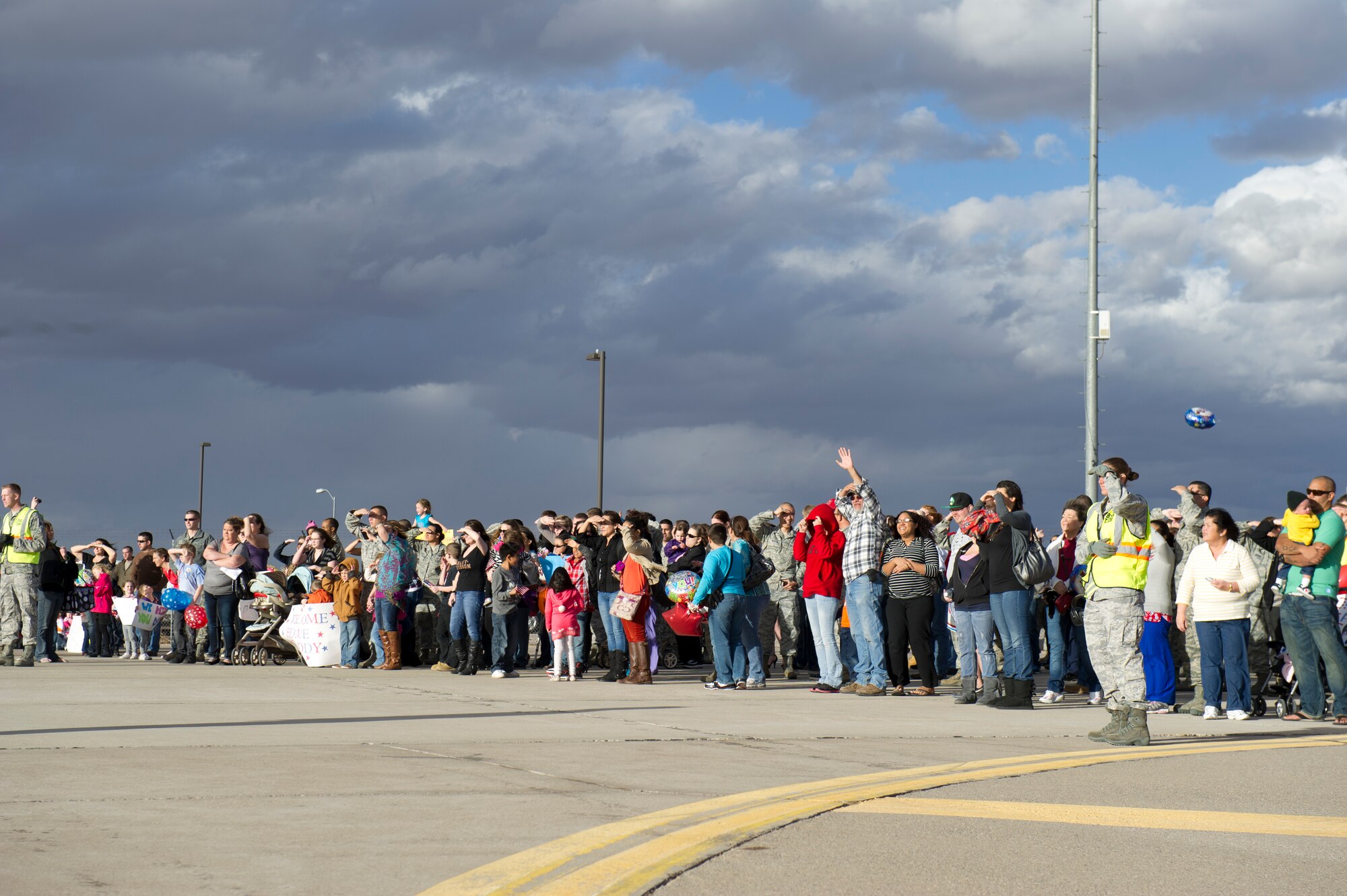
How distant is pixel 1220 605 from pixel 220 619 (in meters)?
13.4

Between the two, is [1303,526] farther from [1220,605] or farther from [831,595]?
[831,595]

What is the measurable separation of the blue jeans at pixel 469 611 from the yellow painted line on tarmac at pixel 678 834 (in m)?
9.60

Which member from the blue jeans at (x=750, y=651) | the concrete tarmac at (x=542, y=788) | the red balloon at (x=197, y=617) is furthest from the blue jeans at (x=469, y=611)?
the red balloon at (x=197, y=617)

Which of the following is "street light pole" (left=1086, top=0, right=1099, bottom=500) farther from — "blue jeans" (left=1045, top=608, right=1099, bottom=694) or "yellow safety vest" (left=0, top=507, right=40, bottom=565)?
"yellow safety vest" (left=0, top=507, right=40, bottom=565)

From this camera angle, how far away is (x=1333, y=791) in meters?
8.37

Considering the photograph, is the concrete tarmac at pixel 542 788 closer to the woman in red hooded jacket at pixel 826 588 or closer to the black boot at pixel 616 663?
the woman in red hooded jacket at pixel 826 588

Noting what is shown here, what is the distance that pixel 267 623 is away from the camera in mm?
20266

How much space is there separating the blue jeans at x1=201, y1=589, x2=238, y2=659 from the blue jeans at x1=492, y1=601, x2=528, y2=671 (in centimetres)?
410

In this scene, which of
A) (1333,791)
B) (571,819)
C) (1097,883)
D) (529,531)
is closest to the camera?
(1097,883)

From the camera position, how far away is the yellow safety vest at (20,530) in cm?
1783

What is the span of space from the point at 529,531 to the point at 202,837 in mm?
13146

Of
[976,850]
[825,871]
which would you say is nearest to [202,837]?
[825,871]

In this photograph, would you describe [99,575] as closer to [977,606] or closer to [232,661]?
[232,661]

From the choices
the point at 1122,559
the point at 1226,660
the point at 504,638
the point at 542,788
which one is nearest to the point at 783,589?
the point at 504,638
